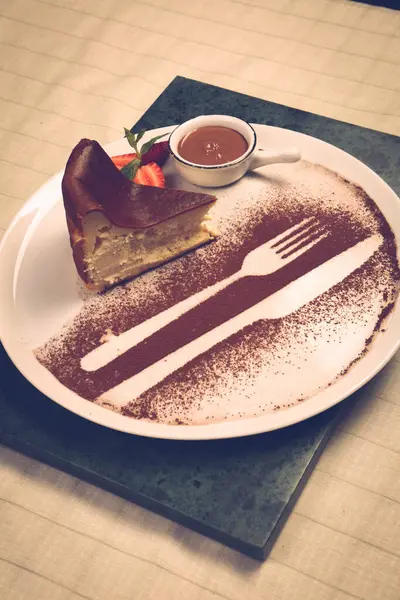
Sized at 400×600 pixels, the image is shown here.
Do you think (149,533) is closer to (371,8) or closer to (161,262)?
(161,262)

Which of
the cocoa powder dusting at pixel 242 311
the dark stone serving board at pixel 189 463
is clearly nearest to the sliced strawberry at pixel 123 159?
the cocoa powder dusting at pixel 242 311

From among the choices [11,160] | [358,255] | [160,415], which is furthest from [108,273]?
[11,160]

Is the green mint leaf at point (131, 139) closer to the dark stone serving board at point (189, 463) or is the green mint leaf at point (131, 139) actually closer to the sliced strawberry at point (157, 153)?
the sliced strawberry at point (157, 153)

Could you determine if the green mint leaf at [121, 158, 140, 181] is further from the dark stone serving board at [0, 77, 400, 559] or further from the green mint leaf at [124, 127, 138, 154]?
the dark stone serving board at [0, 77, 400, 559]

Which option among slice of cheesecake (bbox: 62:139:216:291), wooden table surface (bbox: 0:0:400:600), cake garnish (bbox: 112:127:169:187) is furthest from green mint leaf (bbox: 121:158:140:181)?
wooden table surface (bbox: 0:0:400:600)

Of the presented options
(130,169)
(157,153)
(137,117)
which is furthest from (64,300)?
(137,117)
